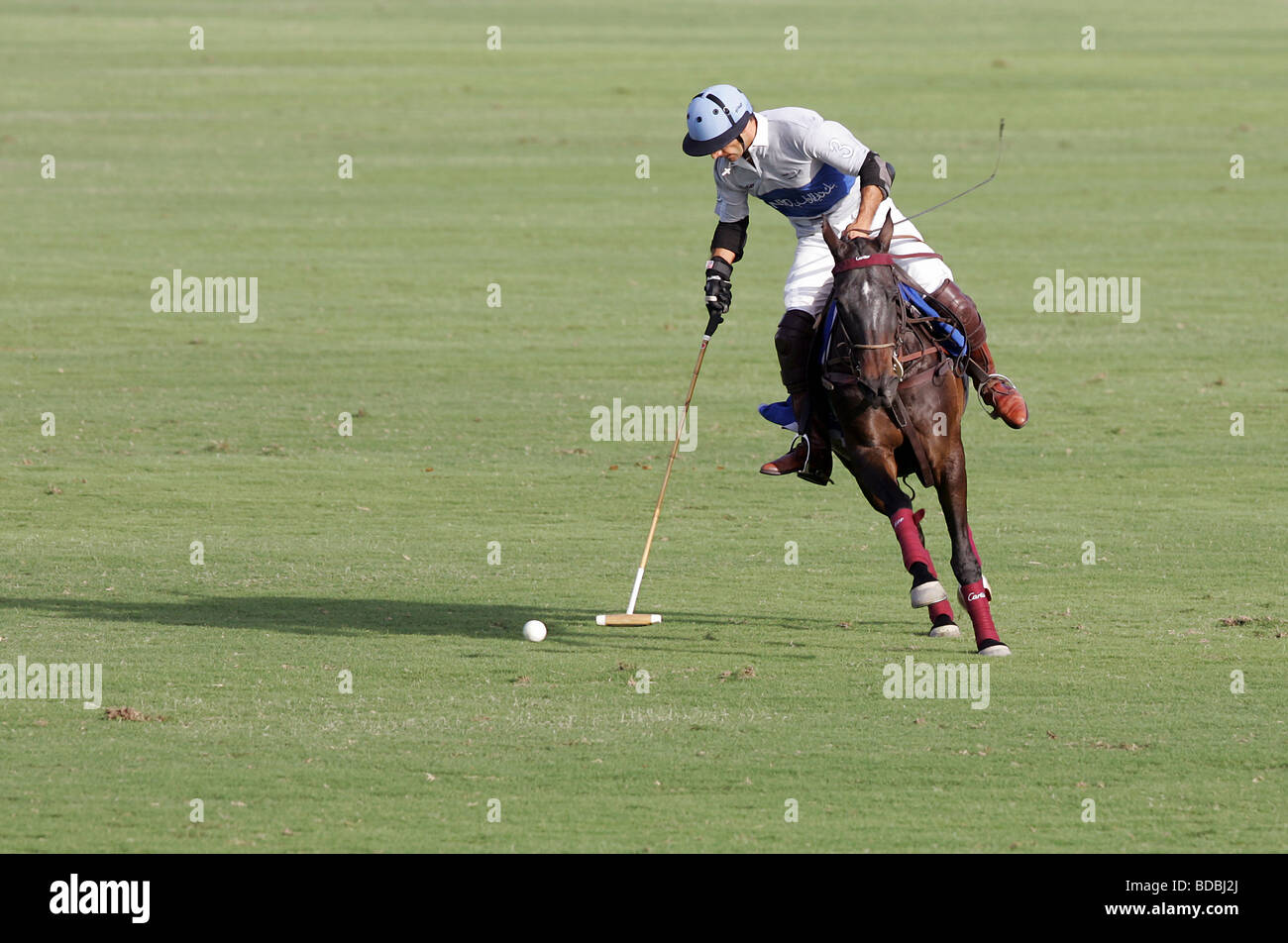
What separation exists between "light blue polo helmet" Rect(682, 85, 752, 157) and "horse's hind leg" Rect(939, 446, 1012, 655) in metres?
2.44

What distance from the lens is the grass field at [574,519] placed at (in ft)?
31.7

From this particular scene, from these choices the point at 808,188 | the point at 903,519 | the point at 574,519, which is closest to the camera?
the point at 903,519

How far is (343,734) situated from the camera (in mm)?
10531

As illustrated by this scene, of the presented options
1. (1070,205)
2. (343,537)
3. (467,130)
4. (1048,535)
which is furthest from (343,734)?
(467,130)

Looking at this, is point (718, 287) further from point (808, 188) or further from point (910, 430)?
point (910, 430)

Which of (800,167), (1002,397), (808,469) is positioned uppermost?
(800,167)

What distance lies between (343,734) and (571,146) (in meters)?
34.1

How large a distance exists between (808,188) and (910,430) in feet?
5.85

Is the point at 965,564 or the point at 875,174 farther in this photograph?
the point at 875,174

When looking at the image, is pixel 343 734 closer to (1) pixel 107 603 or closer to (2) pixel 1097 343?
(1) pixel 107 603

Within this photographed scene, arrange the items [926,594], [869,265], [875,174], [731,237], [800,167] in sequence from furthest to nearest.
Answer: [731,237]
[800,167]
[875,174]
[926,594]
[869,265]

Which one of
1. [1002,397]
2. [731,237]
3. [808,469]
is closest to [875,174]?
[731,237]

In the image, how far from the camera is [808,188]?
12797 mm

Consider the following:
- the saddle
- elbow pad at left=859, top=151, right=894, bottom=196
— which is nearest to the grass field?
the saddle
